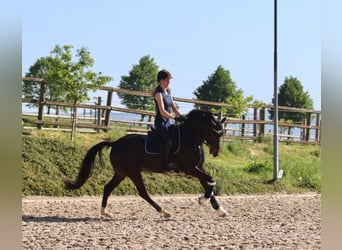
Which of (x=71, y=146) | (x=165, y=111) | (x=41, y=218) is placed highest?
(x=165, y=111)

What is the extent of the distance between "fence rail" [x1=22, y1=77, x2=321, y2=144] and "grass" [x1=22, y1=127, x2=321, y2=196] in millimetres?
566

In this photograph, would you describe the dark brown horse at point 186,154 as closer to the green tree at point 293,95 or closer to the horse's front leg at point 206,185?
the horse's front leg at point 206,185

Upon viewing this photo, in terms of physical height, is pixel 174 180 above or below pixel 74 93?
below

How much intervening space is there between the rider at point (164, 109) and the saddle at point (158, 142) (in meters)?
0.06

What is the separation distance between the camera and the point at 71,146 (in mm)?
11352

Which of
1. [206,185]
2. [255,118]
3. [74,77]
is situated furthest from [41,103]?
[255,118]

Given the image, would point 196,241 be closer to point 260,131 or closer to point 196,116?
point 196,116

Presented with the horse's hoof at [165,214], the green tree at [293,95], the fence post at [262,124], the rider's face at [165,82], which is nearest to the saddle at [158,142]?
the rider's face at [165,82]

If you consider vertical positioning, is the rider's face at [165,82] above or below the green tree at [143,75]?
below

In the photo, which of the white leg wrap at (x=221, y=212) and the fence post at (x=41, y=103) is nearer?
the white leg wrap at (x=221, y=212)

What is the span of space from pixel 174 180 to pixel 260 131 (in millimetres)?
9731

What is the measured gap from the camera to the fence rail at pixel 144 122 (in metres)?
13.9

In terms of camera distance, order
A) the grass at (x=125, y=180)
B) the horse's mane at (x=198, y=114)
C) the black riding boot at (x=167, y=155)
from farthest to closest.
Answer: the grass at (x=125, y=180) < the horse's mane at (x=198, y=114) < the black riding boot at (x=167, y=155)

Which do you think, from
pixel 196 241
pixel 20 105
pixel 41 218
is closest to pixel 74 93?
pixel 41 218
